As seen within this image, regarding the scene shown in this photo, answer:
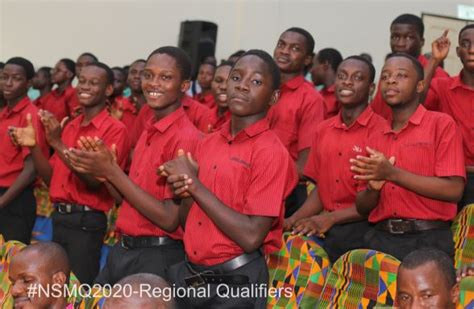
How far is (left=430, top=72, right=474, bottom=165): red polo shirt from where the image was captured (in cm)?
439

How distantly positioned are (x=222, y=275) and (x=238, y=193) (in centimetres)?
33

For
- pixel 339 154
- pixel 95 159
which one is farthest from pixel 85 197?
pixel 339 154

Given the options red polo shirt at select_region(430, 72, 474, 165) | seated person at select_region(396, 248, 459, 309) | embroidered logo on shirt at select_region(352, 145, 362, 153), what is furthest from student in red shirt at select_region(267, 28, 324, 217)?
seated person at select_region(396, 248, 459, 309)

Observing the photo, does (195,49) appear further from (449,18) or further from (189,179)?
(189,179)

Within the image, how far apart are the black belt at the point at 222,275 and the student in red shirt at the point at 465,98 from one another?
165 cm

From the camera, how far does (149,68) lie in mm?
3740

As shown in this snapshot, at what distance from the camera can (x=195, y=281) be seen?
313cm

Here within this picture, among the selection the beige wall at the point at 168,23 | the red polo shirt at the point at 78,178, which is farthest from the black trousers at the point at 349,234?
the beige wall at the point at 168,23

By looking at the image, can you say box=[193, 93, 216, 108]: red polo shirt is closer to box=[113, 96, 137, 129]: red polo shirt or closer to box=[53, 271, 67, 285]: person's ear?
box=[113, 96, 137, 129]: red polo shirt

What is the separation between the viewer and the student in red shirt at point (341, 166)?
4035 mm

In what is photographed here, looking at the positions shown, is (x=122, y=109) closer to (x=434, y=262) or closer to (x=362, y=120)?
(x=362, y=120)

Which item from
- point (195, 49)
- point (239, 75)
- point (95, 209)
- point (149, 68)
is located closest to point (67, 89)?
point (195, 49)

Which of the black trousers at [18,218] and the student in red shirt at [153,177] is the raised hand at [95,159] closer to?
the student in red shirt at [153,177]

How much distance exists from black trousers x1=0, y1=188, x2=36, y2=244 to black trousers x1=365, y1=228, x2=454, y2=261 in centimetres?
277
